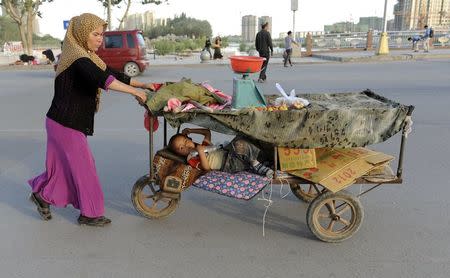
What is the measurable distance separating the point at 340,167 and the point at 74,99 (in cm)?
195

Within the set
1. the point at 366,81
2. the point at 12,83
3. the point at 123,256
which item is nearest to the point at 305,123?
the point at 123,256

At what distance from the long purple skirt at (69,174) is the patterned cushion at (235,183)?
2.67 ft

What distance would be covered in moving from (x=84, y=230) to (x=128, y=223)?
33cm

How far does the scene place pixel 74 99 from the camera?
298 centimetres

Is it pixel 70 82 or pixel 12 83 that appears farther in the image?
pixel 12 83

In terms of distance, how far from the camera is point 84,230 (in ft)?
10.4

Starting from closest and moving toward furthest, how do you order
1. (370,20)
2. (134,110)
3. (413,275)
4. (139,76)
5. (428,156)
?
1. (413,275)
2. (428,156)
3. (134,110)
4. (139,76)
5. (370,20)

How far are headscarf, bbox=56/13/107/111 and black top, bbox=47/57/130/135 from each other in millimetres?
56

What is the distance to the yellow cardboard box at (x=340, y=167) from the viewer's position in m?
2.81

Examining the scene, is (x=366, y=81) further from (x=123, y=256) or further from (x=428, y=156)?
(x=123, y=256)

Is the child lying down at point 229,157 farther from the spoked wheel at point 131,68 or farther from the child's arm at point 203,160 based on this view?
the spoked wheel at point 131,68

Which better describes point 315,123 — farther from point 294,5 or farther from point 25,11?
point 25,11

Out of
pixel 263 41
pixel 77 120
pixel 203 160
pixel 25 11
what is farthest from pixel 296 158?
pixel 25 11

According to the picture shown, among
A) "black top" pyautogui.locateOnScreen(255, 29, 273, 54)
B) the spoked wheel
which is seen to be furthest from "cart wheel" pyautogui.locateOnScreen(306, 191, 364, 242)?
the spoked wheel
